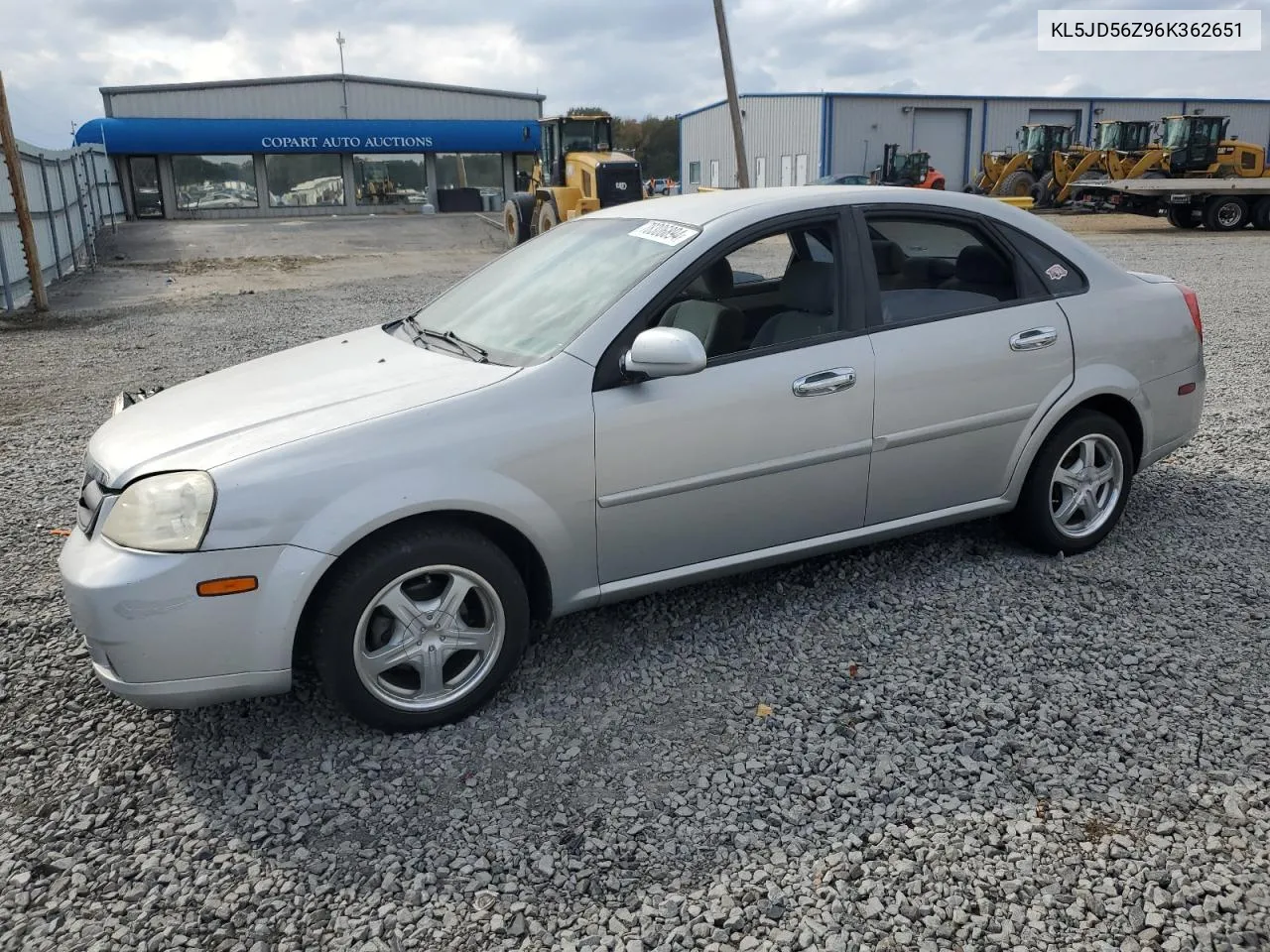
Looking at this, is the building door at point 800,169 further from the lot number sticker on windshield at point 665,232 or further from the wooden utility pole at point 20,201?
the lot number sticker on windshield at point 665,232

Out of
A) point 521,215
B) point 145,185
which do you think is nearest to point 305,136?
point 145,185

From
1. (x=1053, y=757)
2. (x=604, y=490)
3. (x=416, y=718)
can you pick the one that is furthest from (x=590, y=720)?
(x=1053, y=757)

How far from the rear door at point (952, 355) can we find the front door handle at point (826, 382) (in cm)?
14

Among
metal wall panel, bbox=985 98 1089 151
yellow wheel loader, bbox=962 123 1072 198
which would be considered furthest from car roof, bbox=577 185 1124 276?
metal wall panel, bbox=985 98 1089 151

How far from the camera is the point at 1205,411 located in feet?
22.3

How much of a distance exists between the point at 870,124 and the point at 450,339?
40757 millimetres

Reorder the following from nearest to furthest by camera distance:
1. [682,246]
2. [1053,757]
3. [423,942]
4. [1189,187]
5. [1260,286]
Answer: [423,942] < [1053,757] < [682,246] < [1260,286] < [1189,187]

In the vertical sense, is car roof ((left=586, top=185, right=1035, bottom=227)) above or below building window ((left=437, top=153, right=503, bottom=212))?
below

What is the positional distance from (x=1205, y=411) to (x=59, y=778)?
6.89 metres

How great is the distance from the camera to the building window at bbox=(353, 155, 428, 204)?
4034 centimetres

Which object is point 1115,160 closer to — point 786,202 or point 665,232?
point 786,202

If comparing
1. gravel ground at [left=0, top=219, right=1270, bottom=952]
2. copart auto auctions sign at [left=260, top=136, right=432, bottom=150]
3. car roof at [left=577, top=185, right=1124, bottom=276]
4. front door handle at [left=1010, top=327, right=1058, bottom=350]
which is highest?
copart auto auctions sign at [left=260, top=136, right=432, bottom=150]

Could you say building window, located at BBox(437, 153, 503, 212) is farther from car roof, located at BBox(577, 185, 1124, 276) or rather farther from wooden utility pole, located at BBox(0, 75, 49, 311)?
car roof, located at BBox(577, 185, 1124, 276)

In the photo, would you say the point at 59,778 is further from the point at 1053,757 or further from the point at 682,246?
the point at 1053,757
